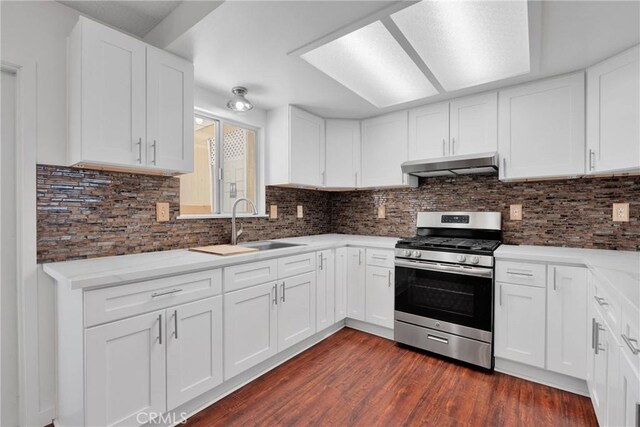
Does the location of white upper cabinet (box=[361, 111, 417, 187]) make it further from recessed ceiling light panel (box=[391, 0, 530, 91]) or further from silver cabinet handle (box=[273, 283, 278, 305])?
silver cabinet handle (box=[273, 283, 278, 305])

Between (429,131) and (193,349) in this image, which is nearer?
(193,349)

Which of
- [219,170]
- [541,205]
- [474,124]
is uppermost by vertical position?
[474,124]

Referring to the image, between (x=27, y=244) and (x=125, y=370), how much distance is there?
2.78ft

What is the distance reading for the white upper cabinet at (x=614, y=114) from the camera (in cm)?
182

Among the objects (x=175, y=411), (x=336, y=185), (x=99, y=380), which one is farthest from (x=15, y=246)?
(x=336, y=185)

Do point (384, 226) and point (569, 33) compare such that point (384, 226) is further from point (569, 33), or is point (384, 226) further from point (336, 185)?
point (569, 33)

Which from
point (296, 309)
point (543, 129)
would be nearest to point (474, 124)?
point (543, 129)

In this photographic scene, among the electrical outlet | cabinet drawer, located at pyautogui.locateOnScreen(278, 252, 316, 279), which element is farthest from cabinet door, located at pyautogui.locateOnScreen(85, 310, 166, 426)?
the electrical outlet

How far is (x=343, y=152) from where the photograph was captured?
3309 millimetres

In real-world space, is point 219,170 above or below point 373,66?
below

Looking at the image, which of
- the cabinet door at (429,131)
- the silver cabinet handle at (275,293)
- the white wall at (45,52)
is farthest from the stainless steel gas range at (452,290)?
the white wall at (45,52)

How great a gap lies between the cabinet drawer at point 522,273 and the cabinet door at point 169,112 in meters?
2.32

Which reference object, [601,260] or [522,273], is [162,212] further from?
[601,260]

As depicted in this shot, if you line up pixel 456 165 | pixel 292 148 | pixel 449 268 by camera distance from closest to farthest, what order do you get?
pixel 449 268
pixel 456 165
pixel 292 148
